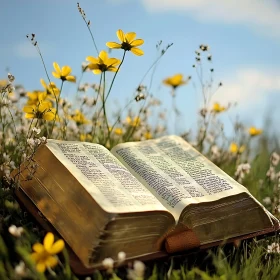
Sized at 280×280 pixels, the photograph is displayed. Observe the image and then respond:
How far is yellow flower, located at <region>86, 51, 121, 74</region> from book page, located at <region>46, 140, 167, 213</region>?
0.43 m

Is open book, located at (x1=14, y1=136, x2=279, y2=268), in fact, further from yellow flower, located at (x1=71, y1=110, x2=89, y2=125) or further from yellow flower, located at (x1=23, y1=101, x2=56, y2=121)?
yellow flower, located at (x1=71, y1=110, x2=89, y2=125)

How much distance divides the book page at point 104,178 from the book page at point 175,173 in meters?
0.11

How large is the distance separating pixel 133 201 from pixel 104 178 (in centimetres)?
18

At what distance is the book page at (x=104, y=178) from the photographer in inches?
84.8

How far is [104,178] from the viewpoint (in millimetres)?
2326

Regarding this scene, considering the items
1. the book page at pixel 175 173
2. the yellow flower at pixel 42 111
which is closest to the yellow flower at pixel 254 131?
the book page at pixel 175 173

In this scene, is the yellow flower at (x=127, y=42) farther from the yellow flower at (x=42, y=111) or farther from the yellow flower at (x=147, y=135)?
the yellow flower at (x=147, y=135)

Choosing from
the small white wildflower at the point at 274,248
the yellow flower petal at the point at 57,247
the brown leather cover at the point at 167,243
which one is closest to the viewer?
the yellow flower petal at the point at 57,247

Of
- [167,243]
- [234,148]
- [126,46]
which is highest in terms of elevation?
[126,46]

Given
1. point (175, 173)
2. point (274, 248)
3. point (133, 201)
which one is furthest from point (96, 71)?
point (274, 248)

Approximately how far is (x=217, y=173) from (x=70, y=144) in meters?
0.67

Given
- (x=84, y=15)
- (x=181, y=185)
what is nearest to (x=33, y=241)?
(x=181, y=185)

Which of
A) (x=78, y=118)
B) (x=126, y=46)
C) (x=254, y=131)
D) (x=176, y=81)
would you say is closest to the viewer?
(x=126, y=46)

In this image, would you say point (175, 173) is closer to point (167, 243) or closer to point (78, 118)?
point (167, 243)
